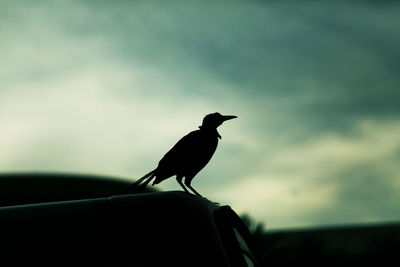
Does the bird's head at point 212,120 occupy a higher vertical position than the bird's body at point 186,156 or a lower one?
higher

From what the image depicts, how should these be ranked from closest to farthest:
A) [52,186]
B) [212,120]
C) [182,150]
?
[182,150] < [212,120] < [52,186]

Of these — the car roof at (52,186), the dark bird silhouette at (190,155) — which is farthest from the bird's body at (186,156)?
the car roof at (52,186)

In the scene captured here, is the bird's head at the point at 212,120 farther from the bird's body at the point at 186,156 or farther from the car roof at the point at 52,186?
the car roof at the point at 52,186

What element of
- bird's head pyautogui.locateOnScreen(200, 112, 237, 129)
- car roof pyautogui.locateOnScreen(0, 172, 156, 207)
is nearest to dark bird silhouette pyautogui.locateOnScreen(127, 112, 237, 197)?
bird's head pyautogui.locateOnScreen(200, 112, 237, 129)

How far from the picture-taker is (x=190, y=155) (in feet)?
14.7

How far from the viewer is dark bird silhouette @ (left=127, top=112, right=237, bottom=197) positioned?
4.45 meters

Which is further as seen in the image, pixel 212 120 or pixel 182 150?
pixel 212 120

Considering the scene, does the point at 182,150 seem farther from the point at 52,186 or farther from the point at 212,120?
the point at 52,186

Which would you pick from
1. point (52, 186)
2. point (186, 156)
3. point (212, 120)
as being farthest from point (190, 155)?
point (52, 186)

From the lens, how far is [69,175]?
68.4m

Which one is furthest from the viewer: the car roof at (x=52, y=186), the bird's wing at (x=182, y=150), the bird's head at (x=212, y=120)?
the car roof at (x=52, y=186)

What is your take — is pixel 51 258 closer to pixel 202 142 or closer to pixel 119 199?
pixel 119 199

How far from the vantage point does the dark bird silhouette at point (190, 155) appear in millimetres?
4453

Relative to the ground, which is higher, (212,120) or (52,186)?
(212,120)
